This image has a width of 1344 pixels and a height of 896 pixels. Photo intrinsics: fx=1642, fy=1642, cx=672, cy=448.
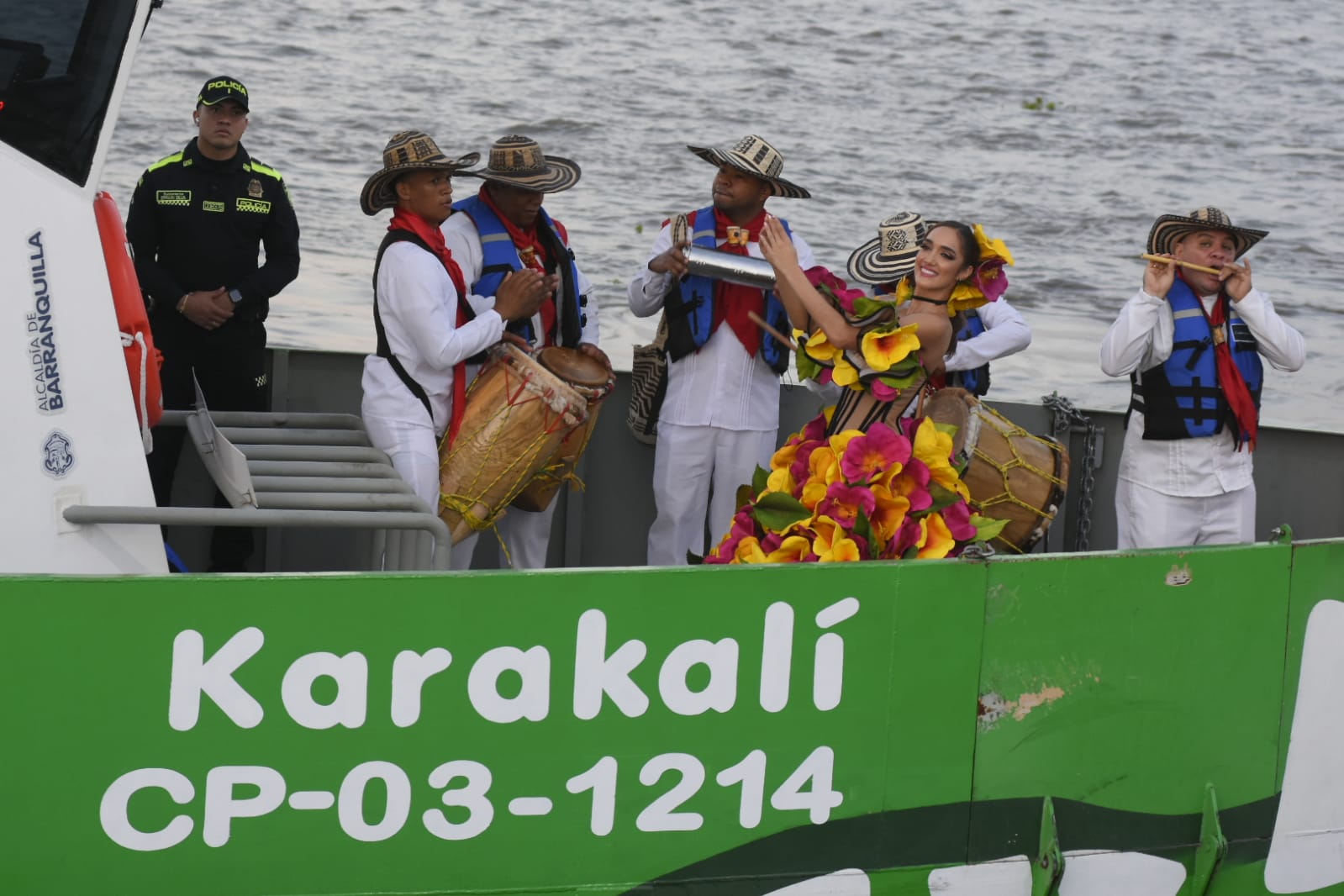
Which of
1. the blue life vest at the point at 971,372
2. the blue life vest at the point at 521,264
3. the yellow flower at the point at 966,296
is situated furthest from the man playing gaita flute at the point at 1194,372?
the blue life vest at the point at 521,264

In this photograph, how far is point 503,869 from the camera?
3.50 meters

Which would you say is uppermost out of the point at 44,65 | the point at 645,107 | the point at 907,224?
the point at 44,65

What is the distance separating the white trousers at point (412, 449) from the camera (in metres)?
5.21

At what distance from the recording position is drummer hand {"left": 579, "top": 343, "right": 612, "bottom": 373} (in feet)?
18.1

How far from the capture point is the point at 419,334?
5.12m

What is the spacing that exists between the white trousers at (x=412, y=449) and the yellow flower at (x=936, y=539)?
1.72m

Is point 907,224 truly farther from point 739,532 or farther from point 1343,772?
point 1343,772

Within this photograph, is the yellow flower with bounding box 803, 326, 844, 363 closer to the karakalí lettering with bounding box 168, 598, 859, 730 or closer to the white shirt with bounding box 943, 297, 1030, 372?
the white shirt with bounding box 943, 297, 1030, 372

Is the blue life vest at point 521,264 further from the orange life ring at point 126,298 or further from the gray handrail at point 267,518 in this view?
the orange life ring at point 126,298

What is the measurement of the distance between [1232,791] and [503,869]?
1.73 m

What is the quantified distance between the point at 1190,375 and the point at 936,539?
72.7 inches

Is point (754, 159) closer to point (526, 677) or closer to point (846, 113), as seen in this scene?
point (526, 677)

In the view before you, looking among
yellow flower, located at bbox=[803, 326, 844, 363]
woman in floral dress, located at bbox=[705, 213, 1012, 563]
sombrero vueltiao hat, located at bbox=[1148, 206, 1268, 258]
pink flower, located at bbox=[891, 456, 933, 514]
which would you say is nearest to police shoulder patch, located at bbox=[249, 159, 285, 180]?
woman in floral dress, located at bbox=[705, 213, 1012, 563]

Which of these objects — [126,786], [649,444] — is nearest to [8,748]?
[126,786]
